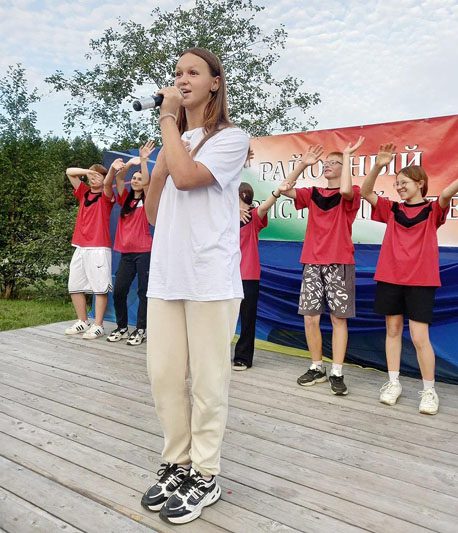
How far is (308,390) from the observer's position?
332cm

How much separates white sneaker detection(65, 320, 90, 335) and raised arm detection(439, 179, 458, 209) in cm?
344

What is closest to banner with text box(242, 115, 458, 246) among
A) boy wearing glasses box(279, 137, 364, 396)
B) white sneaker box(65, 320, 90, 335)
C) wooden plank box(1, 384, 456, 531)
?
boy wearing glasses box(279, 137, 364, 396)

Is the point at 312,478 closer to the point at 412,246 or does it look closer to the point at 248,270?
the point at 412,246

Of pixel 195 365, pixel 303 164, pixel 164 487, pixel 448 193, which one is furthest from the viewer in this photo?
pixel 303 164

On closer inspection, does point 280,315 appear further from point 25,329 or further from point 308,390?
point 25,329

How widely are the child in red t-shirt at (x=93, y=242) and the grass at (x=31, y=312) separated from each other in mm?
1241

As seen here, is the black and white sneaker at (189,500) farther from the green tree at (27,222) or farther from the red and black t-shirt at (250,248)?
the green tree at (27,222)

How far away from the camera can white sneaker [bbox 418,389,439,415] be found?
289cm

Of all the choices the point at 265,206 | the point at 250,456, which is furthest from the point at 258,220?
the point at 250,456

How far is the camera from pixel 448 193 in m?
2.89

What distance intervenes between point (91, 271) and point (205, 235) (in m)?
3.36

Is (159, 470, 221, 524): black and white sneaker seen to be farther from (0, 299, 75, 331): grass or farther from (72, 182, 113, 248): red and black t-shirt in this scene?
(0, 299, 75, 331): grass

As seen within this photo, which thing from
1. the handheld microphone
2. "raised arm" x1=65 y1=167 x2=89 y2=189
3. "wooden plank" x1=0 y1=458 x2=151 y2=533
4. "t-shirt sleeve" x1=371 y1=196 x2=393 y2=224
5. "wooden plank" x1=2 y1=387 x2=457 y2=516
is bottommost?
"wooden plank" x1=2 y1=387 x2=457 y2=516

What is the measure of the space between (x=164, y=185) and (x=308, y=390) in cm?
204
